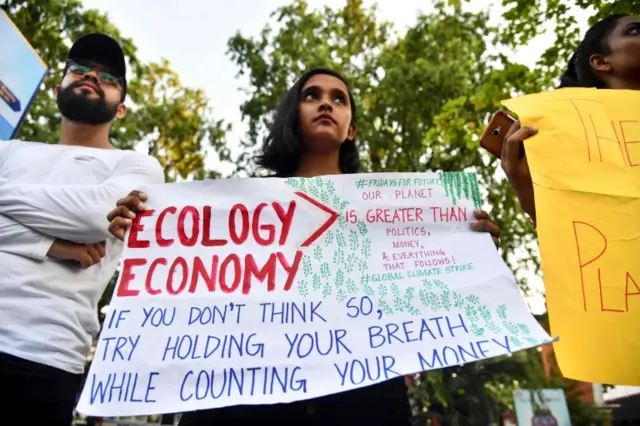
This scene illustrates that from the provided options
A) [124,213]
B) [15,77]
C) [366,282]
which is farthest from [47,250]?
[15,77]

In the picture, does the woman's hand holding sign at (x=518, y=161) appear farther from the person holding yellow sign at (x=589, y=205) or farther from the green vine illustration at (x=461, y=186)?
the green vine illustration at (x=461, y=186)

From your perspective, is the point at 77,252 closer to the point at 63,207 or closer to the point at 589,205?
the point at 63,207

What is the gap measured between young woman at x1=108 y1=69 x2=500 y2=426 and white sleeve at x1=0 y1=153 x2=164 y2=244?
17cm

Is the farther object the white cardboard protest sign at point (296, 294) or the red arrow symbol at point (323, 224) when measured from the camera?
the red arrow symbol at point (323, 224)

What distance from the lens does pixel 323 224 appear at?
1727mm

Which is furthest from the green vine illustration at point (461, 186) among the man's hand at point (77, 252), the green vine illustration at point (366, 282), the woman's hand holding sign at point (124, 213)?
the man's hand at point (77, 252)

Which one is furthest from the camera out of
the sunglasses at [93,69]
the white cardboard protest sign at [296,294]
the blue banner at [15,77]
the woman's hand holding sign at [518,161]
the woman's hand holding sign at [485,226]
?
the blue banner at [15,77]

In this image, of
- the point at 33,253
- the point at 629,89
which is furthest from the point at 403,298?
the point at 33,253

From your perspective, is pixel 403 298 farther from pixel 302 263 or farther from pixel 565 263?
pixel 565 263

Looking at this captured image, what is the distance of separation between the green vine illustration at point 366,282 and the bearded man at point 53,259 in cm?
75

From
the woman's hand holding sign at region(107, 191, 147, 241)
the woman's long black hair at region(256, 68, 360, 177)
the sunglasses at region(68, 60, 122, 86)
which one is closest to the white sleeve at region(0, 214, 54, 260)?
the woman's hand holding sign at region(107, 191, 147, 241)

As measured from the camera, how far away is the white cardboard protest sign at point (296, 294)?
1375 mm

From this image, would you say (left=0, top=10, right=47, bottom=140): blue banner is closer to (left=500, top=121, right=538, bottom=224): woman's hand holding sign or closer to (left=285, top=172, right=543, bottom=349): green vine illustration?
(left=285, top=172, right=543, bottom=349): green vine illustration

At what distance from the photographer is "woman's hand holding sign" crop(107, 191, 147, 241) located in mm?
1715
